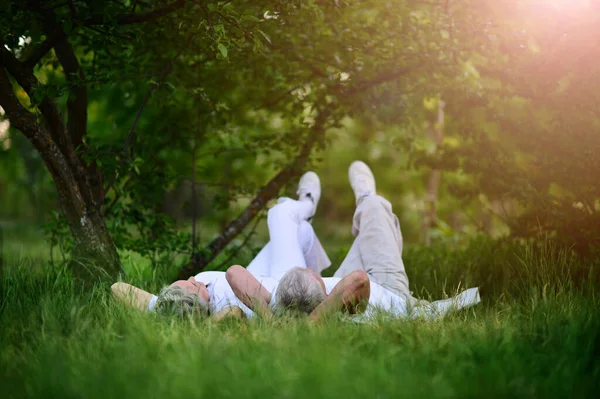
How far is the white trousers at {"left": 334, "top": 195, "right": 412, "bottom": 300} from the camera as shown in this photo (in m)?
4.64

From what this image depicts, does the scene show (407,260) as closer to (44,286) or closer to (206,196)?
(206,196)

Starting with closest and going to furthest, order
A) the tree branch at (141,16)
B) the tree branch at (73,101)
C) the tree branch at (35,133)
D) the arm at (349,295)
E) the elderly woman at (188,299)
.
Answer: the arm at (349,295) < the elderly woman at (188,299) < the tree branch at (141,16) < the tree branch at (35,133) < the tree branch at (73,101)

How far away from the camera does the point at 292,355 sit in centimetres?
289

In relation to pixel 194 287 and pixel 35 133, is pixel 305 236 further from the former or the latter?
pixel 35 133

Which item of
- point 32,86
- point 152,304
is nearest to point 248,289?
Result: point 152,304

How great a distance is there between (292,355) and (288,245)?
79.0 inches

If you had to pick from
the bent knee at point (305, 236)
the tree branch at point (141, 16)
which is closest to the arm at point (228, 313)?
the bent knee at point (305, 236)

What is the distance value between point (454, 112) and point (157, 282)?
10.9 feet

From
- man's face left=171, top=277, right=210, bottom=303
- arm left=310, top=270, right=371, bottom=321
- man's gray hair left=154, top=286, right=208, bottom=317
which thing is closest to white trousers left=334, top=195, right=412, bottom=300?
arm left=310, top=270, right=371, bottom=321

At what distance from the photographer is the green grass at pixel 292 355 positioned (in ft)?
8.43

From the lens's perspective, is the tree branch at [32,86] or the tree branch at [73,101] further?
the tree branch at [73,101]

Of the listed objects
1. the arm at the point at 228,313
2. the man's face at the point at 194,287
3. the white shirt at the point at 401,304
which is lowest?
the white shirt at the point at 401,304

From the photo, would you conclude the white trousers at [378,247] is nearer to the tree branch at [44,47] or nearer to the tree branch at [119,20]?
the tree branch at [119,20]

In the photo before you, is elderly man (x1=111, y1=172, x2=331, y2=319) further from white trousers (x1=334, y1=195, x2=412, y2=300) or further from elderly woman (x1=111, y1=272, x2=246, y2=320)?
white trousers (x1=334, y1=195, x2=412, y2=300)
